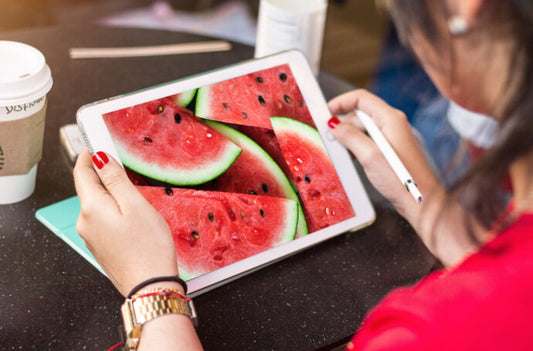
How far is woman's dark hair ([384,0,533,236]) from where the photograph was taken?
0.54 meters

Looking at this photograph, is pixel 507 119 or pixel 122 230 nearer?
pixel 507 119

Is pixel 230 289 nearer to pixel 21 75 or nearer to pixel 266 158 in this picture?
pixel 266 158

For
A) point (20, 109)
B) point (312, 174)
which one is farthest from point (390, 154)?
point (20, 109)

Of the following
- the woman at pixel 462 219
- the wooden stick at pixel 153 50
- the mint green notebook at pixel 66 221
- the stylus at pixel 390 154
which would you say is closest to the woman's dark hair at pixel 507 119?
the woman at pixel 462 219

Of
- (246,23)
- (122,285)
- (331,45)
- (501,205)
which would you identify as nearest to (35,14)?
(246,23)

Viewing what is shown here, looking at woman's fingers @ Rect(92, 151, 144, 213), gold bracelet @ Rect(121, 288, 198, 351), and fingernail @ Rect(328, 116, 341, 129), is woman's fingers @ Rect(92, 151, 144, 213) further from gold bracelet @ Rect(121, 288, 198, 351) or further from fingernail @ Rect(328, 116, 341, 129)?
fingernail @ Rect(328, 116, 341, 129)

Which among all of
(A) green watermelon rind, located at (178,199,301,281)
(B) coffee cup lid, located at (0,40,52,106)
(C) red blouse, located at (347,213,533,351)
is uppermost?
(C) red blouse, located at (347,213,533,351)

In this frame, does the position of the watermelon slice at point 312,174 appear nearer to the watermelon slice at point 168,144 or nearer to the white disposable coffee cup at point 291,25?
the watermelon slice at point 168,144

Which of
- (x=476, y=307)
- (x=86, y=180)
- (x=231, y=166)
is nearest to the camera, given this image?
(x=476, y=307)

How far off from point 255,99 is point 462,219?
41cm

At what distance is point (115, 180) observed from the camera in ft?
2.55

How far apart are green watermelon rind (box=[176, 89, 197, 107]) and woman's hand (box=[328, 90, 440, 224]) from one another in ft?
0.83

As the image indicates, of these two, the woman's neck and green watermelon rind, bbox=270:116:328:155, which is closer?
the woman's neck

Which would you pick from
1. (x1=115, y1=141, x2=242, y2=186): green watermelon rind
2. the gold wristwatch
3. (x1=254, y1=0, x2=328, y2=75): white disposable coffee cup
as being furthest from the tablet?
(x1=254, y1=0, x2=328, y2=75): white disposable coffee cup
